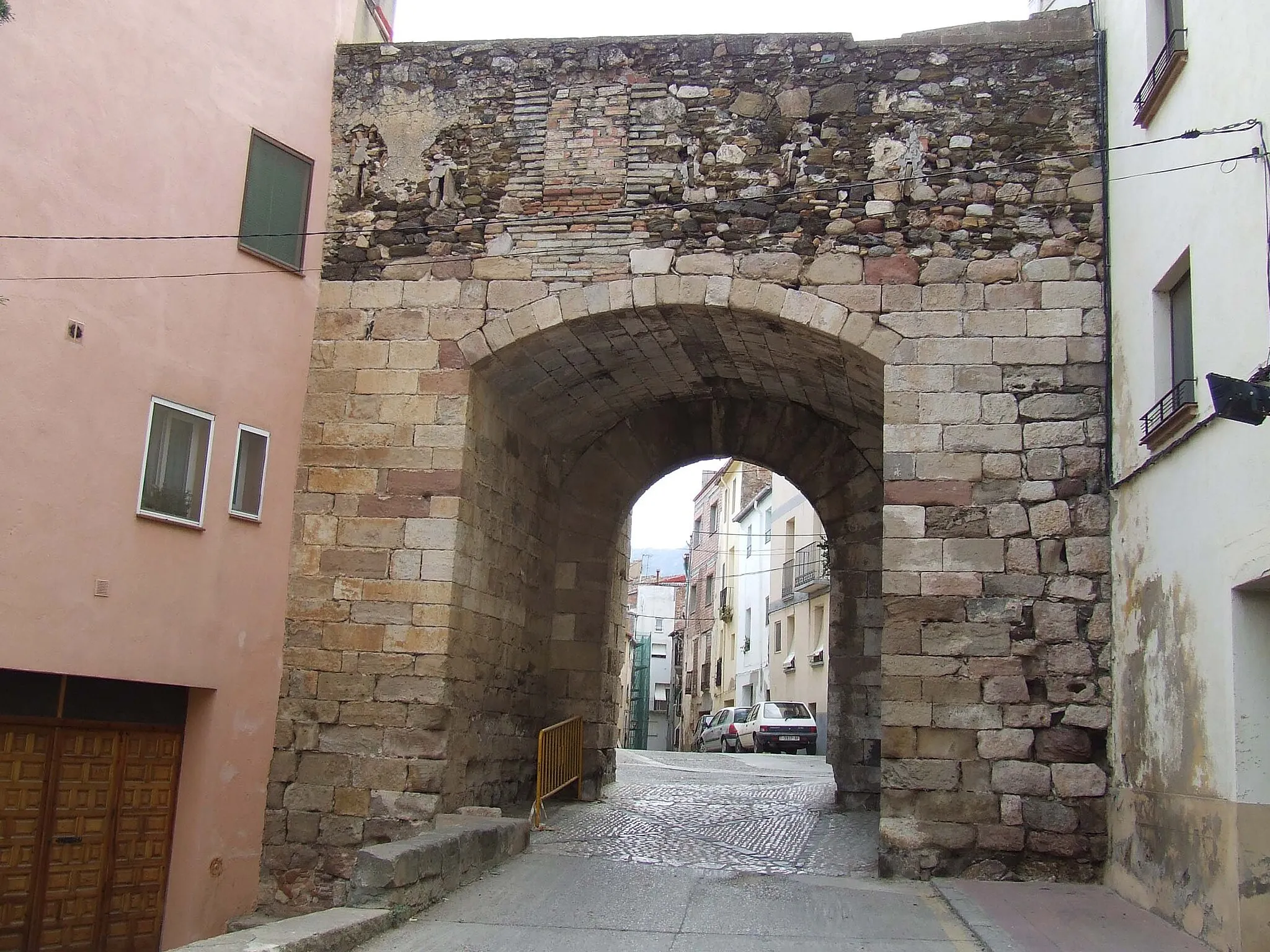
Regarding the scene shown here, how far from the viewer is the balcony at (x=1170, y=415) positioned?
598 centimetres

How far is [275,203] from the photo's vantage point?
27.3ft

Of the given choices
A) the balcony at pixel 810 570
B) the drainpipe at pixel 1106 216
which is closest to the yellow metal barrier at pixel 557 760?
the drainpipe at pixel 1106 216

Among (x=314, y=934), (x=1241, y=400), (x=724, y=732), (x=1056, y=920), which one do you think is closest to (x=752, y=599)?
(x=724, y=732)


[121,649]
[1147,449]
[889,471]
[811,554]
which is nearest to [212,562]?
[121,649]

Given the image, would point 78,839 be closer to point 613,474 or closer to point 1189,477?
point 613,474

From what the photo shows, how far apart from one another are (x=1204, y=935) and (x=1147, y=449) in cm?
253

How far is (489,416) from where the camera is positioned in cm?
859

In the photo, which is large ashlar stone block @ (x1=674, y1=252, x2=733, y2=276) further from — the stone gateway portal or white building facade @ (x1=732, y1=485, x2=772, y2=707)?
white building facade @ (x1=732, y1=485, x2=772, y2=707)

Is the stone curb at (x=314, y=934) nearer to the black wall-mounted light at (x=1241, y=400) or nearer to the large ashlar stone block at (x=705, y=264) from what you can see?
the black wall-mounted light at (x=1241, y=400)

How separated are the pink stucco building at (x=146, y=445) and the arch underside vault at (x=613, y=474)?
1.44m

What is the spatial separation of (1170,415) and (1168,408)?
0.58 feet

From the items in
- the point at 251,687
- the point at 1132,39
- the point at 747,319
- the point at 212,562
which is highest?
the point at 1132,39

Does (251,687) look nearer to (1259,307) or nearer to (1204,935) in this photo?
(1204,935)

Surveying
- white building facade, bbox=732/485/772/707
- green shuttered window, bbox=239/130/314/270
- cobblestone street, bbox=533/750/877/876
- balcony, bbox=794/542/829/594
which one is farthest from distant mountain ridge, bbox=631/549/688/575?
green shuttered window, bbox=239/130/314/270
